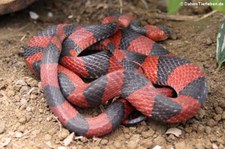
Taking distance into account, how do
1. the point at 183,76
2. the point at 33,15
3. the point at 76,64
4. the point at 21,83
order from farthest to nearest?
the point at 33,15, the point at 76,64, the point at 21,83, the point at 183,76

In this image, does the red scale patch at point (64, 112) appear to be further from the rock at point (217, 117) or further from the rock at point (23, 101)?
the rock at point (217, 117)

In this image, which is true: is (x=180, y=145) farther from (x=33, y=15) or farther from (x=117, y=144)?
(x=33, y=15)

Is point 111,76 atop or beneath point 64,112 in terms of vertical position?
atop

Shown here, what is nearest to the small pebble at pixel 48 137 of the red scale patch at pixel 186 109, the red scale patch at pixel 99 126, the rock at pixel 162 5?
the red scale patch at pixel 99 126

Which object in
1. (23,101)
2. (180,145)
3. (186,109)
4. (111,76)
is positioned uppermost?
(111,76)

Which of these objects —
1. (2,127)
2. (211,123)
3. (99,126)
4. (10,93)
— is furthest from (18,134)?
(211,123)

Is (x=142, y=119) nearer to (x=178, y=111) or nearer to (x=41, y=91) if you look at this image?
(x=178, y=111)

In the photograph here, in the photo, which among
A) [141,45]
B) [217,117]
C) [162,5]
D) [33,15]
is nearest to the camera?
[217,117]
